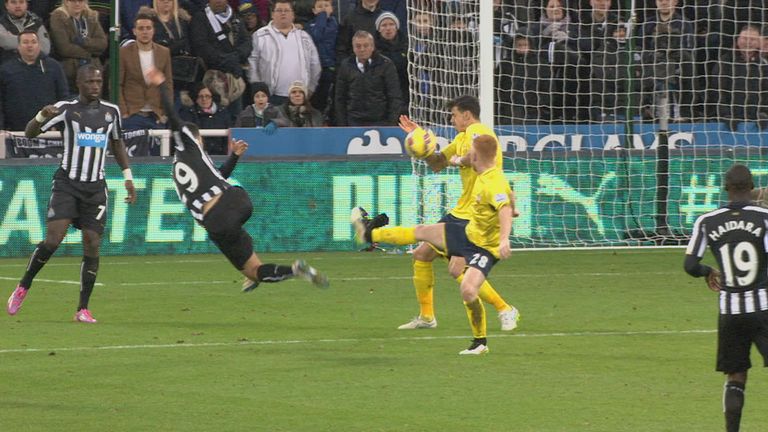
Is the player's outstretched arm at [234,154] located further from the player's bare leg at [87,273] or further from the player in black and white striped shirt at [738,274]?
the player in black and white striped shirt at [738,274]

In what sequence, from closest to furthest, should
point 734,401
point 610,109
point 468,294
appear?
1. point 734,401
2. point 468,294
3. point 610,109

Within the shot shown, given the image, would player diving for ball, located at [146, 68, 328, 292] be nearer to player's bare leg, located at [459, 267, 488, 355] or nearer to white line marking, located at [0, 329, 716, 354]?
white line marking, located at [0, 329, 716, 354]

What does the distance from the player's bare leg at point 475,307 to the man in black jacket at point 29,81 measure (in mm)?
8891

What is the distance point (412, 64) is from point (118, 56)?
3689 millimetres

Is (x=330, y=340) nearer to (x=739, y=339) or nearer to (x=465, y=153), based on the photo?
(x=465, y=153)

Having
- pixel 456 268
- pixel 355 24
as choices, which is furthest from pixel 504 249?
pixel 355 24

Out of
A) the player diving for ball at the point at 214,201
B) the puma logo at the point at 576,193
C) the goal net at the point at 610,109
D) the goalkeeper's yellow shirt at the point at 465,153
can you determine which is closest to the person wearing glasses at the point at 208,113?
the goal net at the point at 610,109

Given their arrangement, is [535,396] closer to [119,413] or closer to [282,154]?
[119,413]

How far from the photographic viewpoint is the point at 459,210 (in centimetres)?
1226

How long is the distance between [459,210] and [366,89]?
8.22 m

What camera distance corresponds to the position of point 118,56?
62.5ft

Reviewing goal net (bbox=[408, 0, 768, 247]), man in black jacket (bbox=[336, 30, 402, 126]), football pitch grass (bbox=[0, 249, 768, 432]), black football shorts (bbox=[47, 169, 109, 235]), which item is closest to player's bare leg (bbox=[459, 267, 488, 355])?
football pitch grass (bbox=[0, 249, 768, 432])

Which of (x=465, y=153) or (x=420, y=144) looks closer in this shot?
(x=420, y=144)

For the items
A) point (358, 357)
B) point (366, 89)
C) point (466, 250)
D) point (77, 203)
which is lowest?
point (358, 357)
